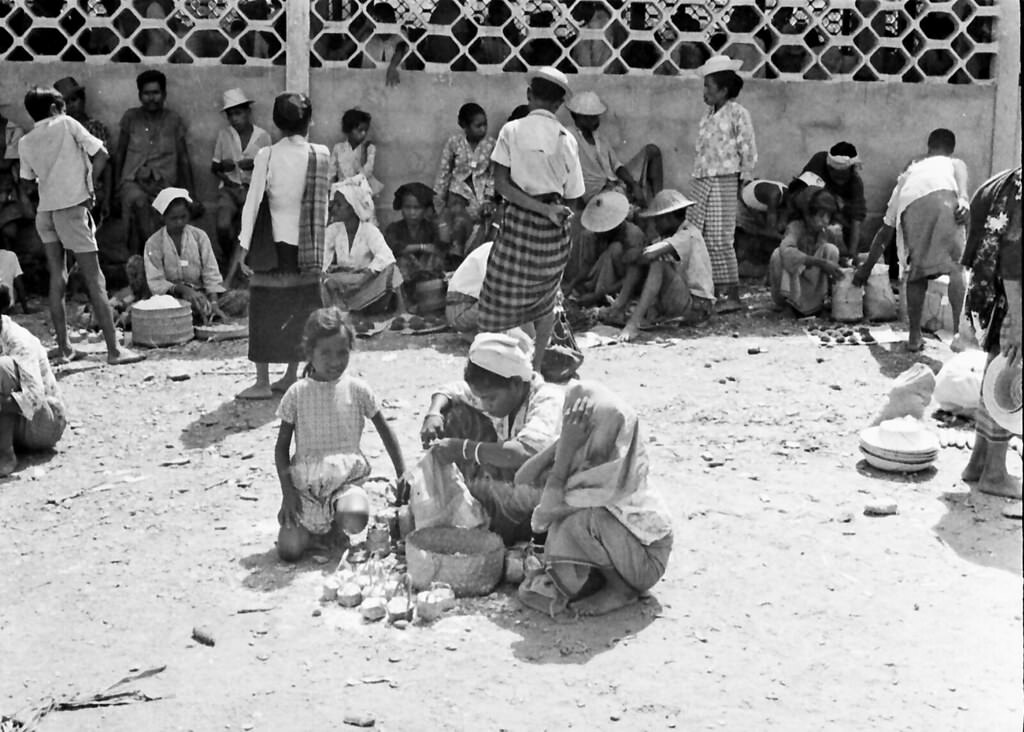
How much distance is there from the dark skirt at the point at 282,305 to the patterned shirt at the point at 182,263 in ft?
7.93

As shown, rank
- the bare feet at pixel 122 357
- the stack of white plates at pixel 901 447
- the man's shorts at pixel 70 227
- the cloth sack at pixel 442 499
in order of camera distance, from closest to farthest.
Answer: the cloth sack at pixel 442 499 < the stack of white plates at pixel 901 447 < the man's shorts at pixel 70 227 < the bare feet at pixel 122 357

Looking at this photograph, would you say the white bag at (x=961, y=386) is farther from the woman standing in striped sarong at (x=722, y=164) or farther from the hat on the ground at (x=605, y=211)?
the hat on the ground at (x=605, y=211)

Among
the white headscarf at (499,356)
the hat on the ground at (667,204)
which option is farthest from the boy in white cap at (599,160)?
the white headscarf at (499,356)

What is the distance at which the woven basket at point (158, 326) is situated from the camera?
8.76 metres

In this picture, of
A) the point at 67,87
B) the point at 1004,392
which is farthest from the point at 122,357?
the point at 1004,392

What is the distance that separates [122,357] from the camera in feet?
27.3

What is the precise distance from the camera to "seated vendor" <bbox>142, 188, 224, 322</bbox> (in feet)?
30.5

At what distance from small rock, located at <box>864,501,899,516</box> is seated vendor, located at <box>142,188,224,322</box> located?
538 cm

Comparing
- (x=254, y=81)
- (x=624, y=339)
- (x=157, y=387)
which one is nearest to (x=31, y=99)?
(x=157, y=387)

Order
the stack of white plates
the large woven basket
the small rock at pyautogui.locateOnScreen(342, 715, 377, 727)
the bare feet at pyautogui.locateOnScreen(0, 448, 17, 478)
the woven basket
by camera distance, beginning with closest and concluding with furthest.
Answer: the small rock at pyautogui.locateOnScreen(342, 715, 377, 727) < the large woven basket < the stack of white plates < the bare feet at pyautogui.locateOnScreen(0, 448, 17, 478) < the woven basket

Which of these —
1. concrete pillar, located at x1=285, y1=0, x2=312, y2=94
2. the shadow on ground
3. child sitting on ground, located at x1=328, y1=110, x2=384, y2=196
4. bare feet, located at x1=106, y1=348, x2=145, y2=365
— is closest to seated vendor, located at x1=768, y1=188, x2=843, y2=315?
child sitting on ground, located at x1=328, y1=110, x2=384, y2=196

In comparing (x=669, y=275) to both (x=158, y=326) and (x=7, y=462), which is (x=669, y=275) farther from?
(x=7, y=462)

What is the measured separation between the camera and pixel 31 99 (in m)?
7.72

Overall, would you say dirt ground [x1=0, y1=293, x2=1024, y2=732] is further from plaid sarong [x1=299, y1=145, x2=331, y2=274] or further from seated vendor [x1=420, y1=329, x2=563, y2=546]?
plaid sarong [x1=299, y1=145, x2=331, y2=274]
